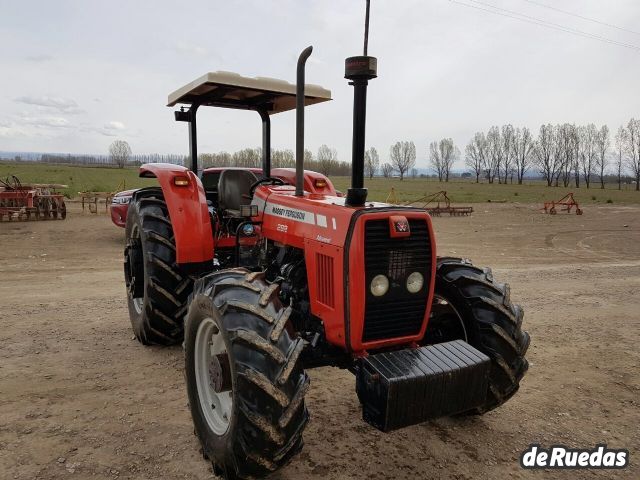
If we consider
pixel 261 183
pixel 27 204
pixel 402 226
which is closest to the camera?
pixel 402 226

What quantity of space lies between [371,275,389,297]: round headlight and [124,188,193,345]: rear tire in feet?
7.08

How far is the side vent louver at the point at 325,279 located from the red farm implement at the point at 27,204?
14.3 m

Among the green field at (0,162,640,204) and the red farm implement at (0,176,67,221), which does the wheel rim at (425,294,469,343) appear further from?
the green field at (0,162,640,204)

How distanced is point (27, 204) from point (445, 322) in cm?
1518

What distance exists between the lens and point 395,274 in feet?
9.68

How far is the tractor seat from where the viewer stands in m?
4.87

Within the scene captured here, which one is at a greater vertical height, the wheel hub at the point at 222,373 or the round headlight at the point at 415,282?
the round headlight at the point at 415,282

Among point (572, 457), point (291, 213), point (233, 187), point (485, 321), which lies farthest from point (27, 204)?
point (572, 457)

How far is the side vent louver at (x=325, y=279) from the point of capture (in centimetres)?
304

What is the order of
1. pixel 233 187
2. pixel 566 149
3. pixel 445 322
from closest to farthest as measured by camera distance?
pixel 445 322 → pixel 233 187 → pixel 566 149

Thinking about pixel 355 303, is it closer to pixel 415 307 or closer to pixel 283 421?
pixel 415 307

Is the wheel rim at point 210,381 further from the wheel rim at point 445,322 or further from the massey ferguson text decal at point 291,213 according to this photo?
the wheel rim at point 445,322

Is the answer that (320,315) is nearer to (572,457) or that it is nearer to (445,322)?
(445,322)

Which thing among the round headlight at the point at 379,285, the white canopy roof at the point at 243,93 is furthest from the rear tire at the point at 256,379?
the white canopy roof at the point at 243,93
